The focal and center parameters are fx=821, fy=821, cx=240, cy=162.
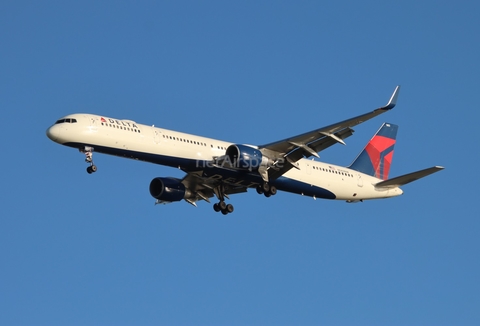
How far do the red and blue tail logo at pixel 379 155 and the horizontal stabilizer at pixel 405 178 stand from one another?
2.38 m

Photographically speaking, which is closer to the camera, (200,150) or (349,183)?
(200,150)

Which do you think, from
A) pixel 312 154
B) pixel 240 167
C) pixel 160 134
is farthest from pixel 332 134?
pixel 160 134

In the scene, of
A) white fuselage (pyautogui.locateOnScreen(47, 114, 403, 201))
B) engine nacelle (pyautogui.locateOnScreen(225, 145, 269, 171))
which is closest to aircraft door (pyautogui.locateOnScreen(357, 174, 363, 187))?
white fuselage (pyautogui.locateOnScreen(47, 114, 403, 201))

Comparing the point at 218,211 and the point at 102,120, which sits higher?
the point at 102,120

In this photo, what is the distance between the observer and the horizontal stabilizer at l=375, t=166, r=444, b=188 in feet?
170

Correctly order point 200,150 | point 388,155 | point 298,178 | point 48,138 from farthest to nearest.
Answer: point 388,155
point 298,178
point 200,150
point 48,138

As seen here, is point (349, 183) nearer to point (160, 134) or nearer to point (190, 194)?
point (190, 194)

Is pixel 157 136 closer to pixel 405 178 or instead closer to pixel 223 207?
pixel 223 207

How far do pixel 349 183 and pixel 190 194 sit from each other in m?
11.2

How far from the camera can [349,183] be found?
57906 millimetres

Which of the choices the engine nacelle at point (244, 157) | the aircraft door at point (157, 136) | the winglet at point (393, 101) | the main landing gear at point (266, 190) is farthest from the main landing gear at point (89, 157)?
the winglet at point (393, 101)

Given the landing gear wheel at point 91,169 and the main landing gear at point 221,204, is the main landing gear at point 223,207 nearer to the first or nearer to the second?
the main landing gear at point 221,204

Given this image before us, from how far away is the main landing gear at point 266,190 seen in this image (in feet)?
174

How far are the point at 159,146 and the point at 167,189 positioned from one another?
7.52 metres
